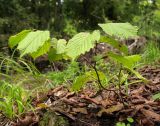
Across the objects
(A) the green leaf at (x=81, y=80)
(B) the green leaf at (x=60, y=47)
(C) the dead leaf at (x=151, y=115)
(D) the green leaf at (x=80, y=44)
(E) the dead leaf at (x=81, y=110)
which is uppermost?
(D) the green leaf at (x=80, y=44)

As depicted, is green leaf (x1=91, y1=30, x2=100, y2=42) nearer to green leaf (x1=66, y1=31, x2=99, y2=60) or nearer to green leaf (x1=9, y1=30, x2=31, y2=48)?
green leaf (x1=66, y1=31, x2=99, y2=60)

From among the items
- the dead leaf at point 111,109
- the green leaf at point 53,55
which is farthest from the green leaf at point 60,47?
the dead leaf at point 111,109

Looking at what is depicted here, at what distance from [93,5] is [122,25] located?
48.0 ft

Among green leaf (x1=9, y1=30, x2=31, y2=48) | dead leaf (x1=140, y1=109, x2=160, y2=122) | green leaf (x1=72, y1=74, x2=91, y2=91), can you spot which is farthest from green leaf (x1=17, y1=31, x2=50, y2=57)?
dead leaf (x1=140, y1=109, x2=160, y2=122)

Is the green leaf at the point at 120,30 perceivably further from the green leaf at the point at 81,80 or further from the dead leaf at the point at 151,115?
the dead leaf at the point at 151,115

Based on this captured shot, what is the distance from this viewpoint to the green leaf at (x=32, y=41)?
228cm

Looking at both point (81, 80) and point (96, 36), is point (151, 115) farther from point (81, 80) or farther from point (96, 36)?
point (96, 36)

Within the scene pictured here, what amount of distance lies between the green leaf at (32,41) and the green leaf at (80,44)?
15cm

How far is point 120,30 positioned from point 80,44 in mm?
236

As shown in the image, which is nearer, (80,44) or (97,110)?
(80,44)

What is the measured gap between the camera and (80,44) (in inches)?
88.3

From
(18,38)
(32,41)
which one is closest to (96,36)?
(32,41)

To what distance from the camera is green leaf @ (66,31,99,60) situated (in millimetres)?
2207

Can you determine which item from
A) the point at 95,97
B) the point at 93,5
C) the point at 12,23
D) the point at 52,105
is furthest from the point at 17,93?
the point at 93,5
